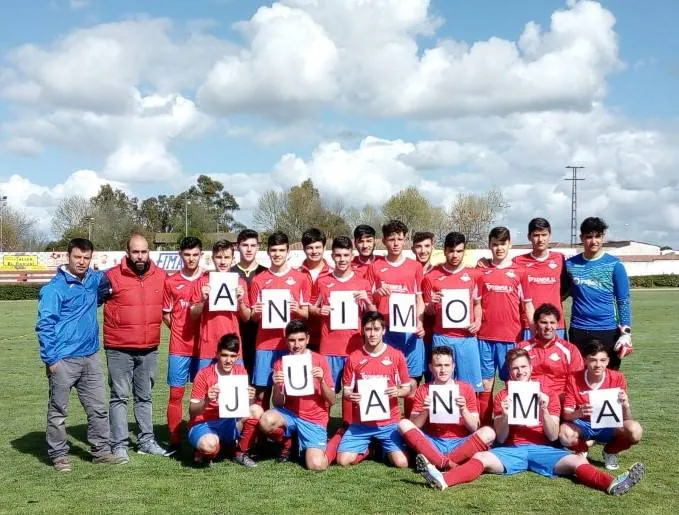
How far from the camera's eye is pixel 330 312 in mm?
6266

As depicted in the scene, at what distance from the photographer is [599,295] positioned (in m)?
6.47

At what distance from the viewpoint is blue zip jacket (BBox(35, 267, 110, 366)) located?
231 inches

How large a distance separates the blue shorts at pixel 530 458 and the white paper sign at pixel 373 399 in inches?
36.5

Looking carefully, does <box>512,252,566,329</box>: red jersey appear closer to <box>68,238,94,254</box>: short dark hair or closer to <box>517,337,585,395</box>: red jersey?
<box>517,337,585,395</box>: red jersey

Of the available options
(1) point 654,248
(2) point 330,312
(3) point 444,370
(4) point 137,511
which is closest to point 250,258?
(2) point 330,312

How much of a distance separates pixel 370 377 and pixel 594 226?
2.48 metres

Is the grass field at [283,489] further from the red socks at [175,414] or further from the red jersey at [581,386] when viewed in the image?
the red jersey at [581,386]

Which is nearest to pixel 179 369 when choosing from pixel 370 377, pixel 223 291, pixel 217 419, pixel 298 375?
pixel 217 419

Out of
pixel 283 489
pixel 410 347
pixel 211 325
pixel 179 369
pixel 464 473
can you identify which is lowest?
pixel 283 489

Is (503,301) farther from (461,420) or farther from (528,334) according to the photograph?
(461,420)

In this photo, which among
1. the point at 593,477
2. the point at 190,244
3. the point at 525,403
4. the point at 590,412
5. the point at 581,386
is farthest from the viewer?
the point at 190,244

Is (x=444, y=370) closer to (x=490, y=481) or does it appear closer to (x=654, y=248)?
(x=490, y=481)

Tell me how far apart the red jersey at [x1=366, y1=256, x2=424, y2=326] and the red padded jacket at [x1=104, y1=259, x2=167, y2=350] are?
6.71ft

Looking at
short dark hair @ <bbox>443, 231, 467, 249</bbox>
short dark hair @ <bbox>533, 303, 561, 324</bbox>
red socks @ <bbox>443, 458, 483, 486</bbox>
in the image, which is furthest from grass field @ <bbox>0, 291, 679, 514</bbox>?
short dark hair @ <bbox>443, 231, 467, 249</bbox>
